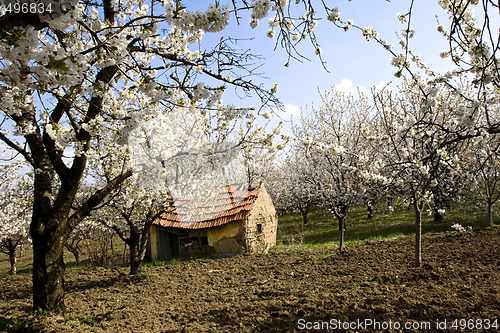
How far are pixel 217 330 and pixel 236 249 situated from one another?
6.58 m

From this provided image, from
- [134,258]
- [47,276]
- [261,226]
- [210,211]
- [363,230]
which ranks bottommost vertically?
[363,230]

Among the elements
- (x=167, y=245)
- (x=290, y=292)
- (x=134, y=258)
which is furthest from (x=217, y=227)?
(x=290, y=292)

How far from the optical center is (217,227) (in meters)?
10.9

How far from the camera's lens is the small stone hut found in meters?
10.5

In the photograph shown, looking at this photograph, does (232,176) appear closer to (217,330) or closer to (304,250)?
(304,250)

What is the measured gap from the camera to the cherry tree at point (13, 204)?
1202 centimetres

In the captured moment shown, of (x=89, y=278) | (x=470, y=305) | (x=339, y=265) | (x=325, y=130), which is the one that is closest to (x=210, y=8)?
(x=470, y=305)

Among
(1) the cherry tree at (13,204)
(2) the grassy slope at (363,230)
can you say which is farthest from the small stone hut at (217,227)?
(1) the cherry tree at (13,204)

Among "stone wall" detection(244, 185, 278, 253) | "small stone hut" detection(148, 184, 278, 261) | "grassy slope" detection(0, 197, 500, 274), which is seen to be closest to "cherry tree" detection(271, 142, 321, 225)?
"grassy slope" detection(0, 197, 500, 274)

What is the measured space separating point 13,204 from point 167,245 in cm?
745

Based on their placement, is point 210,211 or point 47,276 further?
point 210,211

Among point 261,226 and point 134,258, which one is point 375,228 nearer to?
point 261,226

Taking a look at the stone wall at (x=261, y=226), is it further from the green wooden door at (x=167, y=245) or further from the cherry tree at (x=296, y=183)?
the cherry tree at (x=296, y=183)

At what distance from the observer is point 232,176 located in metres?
12.9
